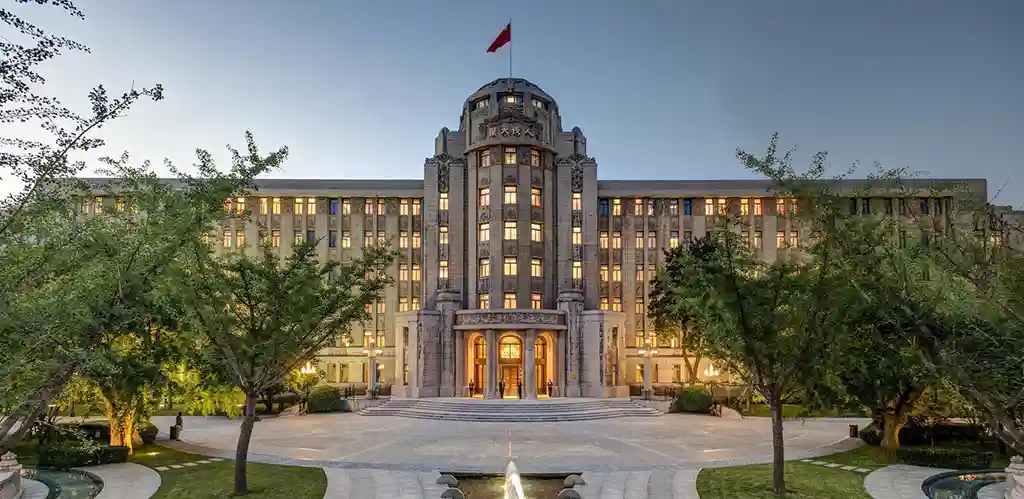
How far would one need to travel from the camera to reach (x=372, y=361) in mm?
60938

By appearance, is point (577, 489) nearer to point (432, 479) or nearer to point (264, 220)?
point (432, 479)

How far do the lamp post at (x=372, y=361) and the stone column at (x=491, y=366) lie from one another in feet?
31.9

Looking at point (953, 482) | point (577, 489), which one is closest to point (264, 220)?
point (577, 489)

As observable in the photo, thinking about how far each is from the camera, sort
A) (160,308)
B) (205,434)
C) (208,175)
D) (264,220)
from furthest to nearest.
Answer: (264,220) < (205,434) < (160,308) < (208,175)

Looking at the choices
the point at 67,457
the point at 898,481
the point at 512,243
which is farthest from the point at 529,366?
the point at 67,457

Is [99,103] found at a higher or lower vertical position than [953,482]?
higher

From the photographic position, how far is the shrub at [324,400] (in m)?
48.0

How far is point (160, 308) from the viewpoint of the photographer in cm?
1972

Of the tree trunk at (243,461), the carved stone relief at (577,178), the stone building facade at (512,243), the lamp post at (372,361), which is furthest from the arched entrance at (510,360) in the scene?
the tree trunk at (243,461)

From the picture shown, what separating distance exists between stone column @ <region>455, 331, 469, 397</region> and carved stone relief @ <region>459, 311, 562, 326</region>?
123 centimetres

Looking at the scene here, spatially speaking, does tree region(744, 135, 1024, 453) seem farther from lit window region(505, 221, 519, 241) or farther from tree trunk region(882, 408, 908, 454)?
lit window region(505, 221, 519, 241)

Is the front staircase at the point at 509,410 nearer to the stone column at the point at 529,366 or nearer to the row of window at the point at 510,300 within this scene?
the stone column at the point at 529,366

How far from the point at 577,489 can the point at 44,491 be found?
609 inches

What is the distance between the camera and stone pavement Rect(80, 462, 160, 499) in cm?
1938
